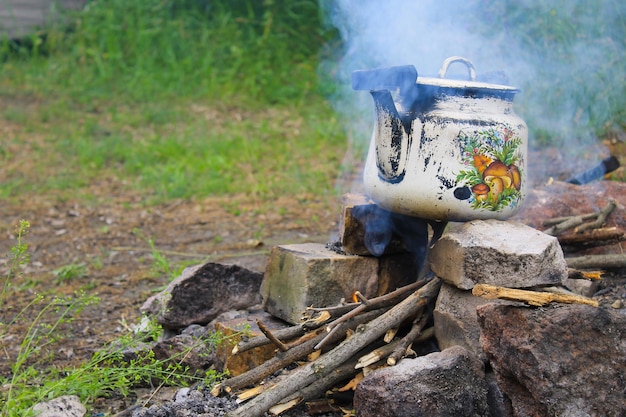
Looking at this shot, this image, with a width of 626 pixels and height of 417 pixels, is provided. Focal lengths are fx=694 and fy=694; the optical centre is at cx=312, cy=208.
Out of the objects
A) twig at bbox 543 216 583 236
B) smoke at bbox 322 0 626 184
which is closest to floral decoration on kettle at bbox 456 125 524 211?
twig at bbox 543 216 583 236

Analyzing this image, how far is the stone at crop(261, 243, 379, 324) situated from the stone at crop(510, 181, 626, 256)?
108cm

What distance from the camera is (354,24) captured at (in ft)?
13.8

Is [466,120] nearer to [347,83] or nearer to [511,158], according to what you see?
[511,158]

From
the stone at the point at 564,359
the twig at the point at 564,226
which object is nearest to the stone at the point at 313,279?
the stone at the point at 564,359

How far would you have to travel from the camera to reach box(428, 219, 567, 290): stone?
8.27 ft

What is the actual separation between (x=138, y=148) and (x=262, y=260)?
2912 millimetres

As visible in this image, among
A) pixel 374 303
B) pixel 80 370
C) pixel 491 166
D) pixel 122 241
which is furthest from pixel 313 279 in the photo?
pixel 122 241

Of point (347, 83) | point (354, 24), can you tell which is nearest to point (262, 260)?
point (354, 24)

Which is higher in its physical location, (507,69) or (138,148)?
(507,69)

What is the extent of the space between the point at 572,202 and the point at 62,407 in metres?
2.75

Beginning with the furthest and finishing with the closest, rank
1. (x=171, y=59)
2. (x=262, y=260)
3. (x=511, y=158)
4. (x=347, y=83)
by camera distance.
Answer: (x=171, y=59) < (x=347, y=83) < (x=262, y=260) < (x=511, y=158)

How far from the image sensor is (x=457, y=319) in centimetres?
262

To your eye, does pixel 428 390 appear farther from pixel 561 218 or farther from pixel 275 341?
pixel 561 218

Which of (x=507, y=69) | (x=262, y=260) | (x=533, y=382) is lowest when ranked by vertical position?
(x=262, y=260)
